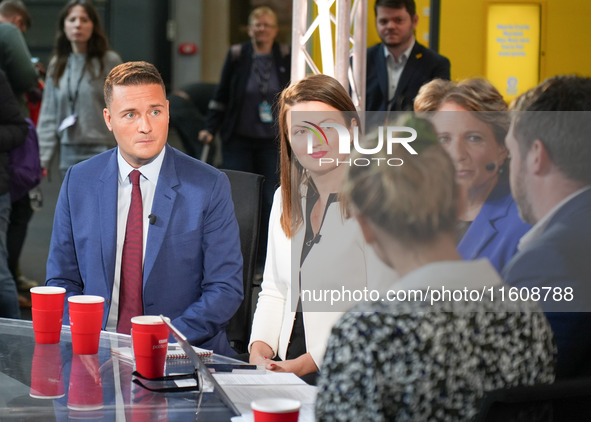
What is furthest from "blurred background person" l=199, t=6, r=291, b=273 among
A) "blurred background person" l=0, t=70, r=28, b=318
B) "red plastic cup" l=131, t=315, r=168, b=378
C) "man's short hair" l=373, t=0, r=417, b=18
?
"red plastic cup" l=131, t=315, r=168, b=378

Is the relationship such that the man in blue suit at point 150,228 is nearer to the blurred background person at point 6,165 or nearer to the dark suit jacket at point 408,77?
the blurred background person at point 6,165

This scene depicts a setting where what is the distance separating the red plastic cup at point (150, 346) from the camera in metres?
1.75

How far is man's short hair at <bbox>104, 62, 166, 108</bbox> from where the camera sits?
8.09 feet

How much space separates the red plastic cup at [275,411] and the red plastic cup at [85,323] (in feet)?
2.31

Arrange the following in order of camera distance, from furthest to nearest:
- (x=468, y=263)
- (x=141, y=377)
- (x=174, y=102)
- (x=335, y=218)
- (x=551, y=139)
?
(x=174, y=102)
(x=335, y=218)
(x=141, y=377)
(x=551, y=139)
(x=468, y=263)

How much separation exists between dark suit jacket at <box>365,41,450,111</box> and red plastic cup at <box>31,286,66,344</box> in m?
2.83

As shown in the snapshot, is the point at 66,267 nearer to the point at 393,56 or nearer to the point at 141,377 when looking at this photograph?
the point at 141,377

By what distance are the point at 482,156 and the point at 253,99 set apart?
3.50 meters

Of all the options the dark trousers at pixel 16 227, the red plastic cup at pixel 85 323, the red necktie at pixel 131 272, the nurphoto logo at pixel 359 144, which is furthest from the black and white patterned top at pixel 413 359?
the dark trousers at pixel 16 227

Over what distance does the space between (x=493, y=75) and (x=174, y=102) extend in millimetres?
3046

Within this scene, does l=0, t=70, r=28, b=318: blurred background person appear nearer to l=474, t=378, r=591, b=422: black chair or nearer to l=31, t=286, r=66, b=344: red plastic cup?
l=31, t=286, r=66, b=344: red plastic cup

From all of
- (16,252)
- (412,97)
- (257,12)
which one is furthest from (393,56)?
(16,252)

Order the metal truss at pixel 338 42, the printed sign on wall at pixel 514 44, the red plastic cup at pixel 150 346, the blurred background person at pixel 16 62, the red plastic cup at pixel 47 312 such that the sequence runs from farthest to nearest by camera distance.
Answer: the printed sign on wall at pixel 514 44
the blurred background person at pixel 16 62
the metal truss at pixel 338 42
the red plastic cup at pixel 47 312
the red plastic cup at pixel 150 346

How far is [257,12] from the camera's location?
18.6 ft
